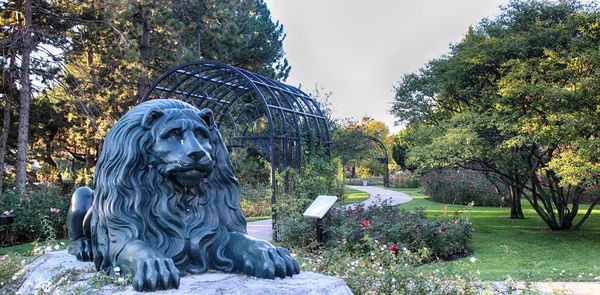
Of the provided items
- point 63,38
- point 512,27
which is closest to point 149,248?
point 512,27

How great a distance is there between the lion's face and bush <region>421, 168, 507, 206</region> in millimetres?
18628

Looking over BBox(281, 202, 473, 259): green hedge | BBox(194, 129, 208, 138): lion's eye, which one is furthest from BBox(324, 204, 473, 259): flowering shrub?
BBox(194, 129, 208, 138): lion's eye

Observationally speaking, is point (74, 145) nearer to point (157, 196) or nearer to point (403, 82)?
point (403, 82)

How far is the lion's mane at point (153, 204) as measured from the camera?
3.10m

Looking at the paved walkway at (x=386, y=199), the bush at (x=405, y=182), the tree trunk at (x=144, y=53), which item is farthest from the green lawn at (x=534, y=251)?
the bush at (x=405, y=182)

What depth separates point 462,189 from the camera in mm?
21938

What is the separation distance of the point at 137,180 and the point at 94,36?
1376 centimetres

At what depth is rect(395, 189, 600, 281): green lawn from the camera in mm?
6617

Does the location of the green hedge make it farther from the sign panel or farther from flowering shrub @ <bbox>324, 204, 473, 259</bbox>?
the sign panel

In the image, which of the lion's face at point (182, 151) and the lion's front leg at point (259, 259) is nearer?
the lion's face at point (182, 151)

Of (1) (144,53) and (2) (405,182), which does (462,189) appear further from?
(2) (405,182)

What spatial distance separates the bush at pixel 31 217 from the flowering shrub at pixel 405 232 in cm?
569

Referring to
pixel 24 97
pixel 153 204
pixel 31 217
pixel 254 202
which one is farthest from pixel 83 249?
pixel 254 202

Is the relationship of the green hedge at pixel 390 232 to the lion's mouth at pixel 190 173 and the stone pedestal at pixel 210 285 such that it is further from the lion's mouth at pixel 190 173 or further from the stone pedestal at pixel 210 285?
the lion's mouth at pixel 190 173
